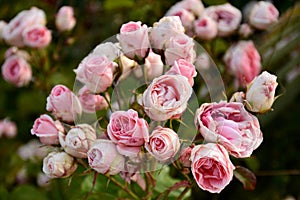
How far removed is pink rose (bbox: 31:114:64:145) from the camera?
741 mm

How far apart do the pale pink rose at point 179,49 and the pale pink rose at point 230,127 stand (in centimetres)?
8

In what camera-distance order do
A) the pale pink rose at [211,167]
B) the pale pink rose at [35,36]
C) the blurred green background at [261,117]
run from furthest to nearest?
1. the blurred green background at [261,117]
2. the pale pink rose at [35,36]
3. the pale pink rose at [211,167]

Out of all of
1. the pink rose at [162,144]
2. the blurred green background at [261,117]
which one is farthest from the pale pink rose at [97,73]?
the blurred green background at [261,117]

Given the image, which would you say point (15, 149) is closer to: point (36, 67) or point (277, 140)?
point (36, 67)

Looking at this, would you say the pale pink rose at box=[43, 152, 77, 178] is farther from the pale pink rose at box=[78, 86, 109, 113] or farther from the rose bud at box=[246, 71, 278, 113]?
the rose bud at box=[246, 71, 278, 113]

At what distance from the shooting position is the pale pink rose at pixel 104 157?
67 cm

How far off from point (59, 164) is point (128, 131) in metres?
0.10

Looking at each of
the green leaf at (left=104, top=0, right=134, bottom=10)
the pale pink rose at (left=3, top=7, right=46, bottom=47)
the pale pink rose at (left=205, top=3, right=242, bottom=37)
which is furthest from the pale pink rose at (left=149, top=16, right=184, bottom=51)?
the green leaf at (left=104, top=0, right=134, bottom=10)

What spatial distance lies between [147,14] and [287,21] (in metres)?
0.30

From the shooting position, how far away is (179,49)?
0.73 m

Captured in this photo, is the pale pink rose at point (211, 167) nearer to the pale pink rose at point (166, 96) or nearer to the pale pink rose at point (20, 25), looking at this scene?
the pale pink rose at point (166, 96)

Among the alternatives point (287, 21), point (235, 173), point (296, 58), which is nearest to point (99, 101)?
point (235, 173)

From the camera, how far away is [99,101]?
802mm

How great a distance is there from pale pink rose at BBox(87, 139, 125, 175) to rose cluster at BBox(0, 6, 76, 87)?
0.43 meters
